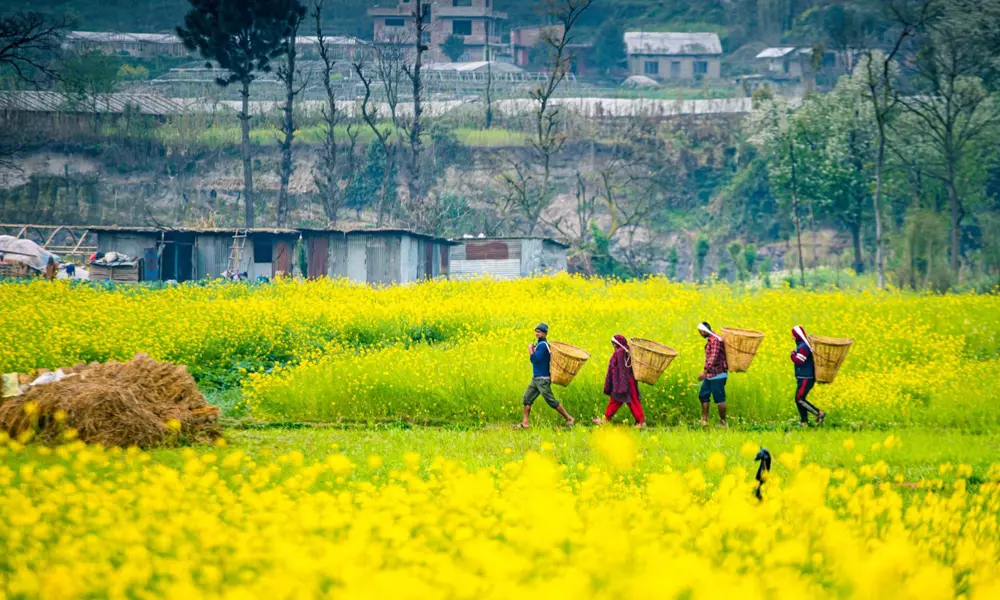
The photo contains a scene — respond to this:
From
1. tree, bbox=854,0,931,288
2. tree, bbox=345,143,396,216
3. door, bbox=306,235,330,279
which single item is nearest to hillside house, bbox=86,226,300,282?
door, bbox=306,235,330,279

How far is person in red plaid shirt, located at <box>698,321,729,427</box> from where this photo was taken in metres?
15.2

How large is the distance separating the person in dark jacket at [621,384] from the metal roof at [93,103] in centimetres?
5374

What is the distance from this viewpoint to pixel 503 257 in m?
41.4

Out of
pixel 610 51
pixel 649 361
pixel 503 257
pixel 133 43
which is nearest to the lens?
pixel 649 361

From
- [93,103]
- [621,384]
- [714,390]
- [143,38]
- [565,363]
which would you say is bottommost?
[714,390]

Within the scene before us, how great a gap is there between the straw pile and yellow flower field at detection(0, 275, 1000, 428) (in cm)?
Answer: 248

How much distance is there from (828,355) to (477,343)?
253 inches

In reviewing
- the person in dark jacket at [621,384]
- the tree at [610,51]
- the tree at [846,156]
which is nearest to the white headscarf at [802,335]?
the person in dark jacket at [621,384]

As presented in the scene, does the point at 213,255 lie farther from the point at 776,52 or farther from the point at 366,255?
the point at 776,52

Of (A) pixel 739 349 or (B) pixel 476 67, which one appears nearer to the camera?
(A) pixel 739 349

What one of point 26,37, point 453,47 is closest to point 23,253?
point 26,37

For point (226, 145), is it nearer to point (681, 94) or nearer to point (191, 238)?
point (191, 238)

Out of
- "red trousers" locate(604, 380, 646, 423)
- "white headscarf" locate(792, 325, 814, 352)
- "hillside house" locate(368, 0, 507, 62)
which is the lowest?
"red trousers" locate(604, 380, 646, 423)

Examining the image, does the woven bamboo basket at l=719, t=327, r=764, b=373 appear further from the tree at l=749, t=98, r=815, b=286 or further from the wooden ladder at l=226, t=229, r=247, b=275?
the tree at l=749, t=98, r=815, b=286
